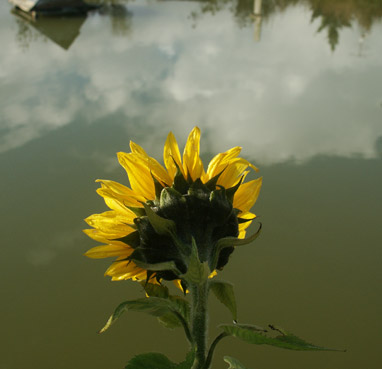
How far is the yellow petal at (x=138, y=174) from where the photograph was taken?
0.39 metres

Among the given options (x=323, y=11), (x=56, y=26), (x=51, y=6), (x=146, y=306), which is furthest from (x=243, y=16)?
(x=146, y=306)

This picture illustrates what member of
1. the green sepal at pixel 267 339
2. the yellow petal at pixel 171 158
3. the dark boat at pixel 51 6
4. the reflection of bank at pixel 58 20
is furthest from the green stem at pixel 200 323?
the dark boat at pixel 51 6

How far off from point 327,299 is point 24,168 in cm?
107

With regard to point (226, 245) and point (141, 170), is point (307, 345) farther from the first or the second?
point (141, 170)

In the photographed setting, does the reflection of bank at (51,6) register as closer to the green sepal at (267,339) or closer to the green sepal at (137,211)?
the green sepal at (137,211)

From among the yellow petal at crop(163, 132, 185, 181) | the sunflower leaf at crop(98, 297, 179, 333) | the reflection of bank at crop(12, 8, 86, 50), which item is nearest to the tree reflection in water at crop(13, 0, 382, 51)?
the reflection of bank at crop(12, 8, 86, 50)

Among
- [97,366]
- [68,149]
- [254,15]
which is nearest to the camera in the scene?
[97,366]

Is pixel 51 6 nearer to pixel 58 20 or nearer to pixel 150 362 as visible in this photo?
pixel 58 20

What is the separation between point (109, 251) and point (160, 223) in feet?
0.23

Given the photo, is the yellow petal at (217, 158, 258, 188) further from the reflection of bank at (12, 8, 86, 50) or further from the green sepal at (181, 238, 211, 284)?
the reflection of bank at (12, 8, 86, 50)

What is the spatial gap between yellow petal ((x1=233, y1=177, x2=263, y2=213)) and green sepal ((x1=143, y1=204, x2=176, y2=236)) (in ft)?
0.27

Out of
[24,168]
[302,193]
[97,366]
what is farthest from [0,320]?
[302,193]

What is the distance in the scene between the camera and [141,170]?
1.29 ft

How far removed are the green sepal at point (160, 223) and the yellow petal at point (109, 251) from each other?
0.05m
